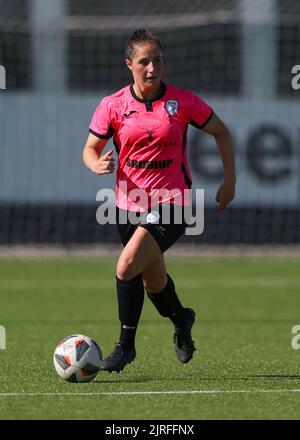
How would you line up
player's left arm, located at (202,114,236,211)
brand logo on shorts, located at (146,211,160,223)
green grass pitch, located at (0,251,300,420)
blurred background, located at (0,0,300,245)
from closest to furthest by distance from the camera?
green grass pitch, located at (0,251,300,420)
brand logo on shorts, located at (146,211,160,223)
player's left arm, located at (202,114,236,211)
blurred background, located at (0,0,300,245)

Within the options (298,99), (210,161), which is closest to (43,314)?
(210,161)

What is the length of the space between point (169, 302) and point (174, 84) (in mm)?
12508

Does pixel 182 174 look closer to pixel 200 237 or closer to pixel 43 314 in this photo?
pixel 43 314

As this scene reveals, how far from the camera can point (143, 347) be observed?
30.7 feet

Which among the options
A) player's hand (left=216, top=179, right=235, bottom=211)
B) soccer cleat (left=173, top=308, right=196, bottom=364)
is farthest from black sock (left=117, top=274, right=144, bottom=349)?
player's hand (left=216, top=179, right=235, bottom=211)

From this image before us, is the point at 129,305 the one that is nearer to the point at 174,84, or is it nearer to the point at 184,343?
the point at 184,343

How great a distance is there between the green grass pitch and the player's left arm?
1.13m

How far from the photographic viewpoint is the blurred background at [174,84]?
61.9 feet

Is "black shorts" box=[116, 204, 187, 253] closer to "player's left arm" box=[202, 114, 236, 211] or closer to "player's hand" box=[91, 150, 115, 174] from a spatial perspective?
"player's left arm" box=[202, 114, 236, 211]

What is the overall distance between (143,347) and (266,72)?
36.2ft

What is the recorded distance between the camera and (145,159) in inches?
294

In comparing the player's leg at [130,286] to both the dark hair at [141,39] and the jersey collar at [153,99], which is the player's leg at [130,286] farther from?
the dark hair at [141,39]

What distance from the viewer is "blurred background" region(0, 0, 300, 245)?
18.9m

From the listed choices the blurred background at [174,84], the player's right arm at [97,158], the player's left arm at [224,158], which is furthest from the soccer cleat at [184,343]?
the blurred background at [174,84]
